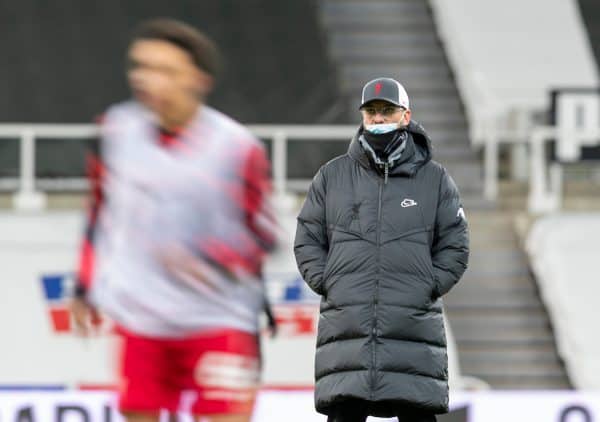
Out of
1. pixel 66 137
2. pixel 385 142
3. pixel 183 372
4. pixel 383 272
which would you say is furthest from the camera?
pixel 66 137

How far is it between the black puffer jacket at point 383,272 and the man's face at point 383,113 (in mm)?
77

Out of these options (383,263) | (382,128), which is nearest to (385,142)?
(382,128)

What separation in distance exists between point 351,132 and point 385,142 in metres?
8.30

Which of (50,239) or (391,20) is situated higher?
(391,20)

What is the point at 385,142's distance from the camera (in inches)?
269

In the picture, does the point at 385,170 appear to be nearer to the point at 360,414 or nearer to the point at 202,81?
the point at 360,414

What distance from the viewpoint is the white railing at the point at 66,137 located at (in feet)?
48.5

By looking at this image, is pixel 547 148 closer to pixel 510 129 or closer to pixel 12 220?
pixel 510 129

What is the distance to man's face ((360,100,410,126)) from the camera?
6930 mm

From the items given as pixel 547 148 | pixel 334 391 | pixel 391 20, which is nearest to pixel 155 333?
pixel 334 391

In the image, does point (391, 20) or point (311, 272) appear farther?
point (391, 20)

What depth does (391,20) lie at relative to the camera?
1859 centimetres

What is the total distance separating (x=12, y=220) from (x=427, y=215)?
821 centimetres

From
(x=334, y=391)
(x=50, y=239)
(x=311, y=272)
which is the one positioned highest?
(x=50, y=239)
